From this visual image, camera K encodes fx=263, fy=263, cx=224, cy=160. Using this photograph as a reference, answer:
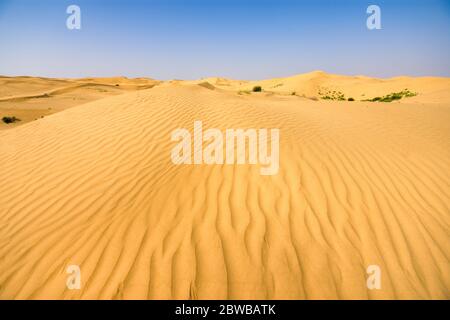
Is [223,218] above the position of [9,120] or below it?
below

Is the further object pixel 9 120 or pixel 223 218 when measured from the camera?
pixel 9 120

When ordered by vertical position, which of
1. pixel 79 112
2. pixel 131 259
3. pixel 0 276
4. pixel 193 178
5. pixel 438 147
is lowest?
pixel 0 276

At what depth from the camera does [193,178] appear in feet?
12.6

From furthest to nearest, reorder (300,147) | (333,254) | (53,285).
Answer: (300,147)
(333,254)
(53,285)

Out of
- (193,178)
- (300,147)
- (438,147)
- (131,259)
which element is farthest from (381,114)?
(131,259)

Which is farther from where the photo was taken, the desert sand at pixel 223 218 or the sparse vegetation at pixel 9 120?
the sparse vegetation at pixel 9 120

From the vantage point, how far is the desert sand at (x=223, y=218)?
92.4 inches

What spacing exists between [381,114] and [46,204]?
8.48 metres

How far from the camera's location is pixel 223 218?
9.90ft

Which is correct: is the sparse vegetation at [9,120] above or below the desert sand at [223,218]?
above

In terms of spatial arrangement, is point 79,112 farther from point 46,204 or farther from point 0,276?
point 0,276

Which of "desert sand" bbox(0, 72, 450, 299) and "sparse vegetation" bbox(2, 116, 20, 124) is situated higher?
"sparse vegetation" bbox(2, 116, 20, 124)

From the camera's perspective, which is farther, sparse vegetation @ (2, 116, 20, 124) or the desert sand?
sparse vegetation @ (2, 116, 20, 124)

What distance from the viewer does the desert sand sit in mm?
2348
